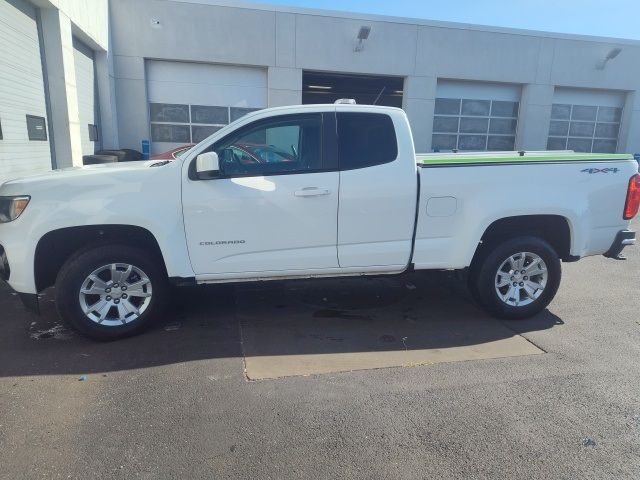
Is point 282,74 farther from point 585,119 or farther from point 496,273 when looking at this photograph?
point 585,119

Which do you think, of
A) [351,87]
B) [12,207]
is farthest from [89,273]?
[351,87]

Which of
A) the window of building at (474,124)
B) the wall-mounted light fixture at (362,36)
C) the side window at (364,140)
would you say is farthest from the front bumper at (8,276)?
the window of building at (474,124)

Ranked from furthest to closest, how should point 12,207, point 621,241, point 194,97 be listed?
1. point 194,97
2. point 621,241
3. point 12,207

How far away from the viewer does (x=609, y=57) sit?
18.3m

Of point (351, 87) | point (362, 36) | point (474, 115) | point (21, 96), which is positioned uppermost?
point (362, 36)

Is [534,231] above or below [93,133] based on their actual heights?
below

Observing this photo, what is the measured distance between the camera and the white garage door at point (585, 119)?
18.8 m

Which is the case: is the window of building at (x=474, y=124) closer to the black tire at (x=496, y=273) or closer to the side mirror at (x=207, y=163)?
the black tire at (x=496, y=273)


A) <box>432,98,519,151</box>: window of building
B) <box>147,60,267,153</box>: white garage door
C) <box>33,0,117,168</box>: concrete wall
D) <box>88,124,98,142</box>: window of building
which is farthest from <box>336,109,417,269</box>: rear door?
<box>432,98,519,151</box>: window of building

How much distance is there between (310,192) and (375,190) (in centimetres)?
62

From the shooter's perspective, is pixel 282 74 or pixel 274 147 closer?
pixel 274 147

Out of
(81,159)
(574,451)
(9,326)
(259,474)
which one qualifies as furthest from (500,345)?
(81,159)

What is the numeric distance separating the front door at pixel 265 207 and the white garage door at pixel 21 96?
5.01 meters

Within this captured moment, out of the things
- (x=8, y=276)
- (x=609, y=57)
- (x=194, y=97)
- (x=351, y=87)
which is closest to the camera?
(x=8, y=276)
